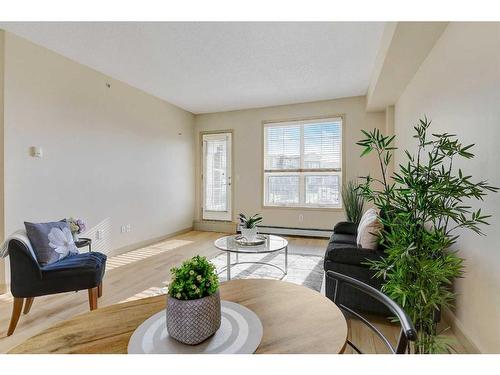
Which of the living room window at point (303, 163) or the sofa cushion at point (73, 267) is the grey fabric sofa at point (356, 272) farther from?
the living room window at point (303, 163)

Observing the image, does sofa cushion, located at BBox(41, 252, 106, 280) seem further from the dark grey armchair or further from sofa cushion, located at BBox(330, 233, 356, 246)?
sofa cushion, located at BBox(330, 233, 356, 246)

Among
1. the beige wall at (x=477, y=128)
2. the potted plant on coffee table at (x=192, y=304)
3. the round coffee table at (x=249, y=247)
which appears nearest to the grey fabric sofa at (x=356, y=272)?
the beige wall at (x=477, y=128)

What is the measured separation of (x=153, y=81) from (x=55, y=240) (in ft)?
8.89

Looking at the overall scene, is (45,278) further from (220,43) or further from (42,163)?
(220,43)

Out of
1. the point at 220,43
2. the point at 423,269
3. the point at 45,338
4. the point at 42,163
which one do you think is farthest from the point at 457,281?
the point at 42,163

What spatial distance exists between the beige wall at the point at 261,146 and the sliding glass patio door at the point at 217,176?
153mm

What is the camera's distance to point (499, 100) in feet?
4.74

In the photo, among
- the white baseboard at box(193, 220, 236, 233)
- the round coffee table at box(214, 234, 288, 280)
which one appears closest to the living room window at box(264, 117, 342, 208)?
the white baseboard at box(193, 220, 236, 233)

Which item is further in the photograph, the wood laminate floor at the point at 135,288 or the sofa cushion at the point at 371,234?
the sofa cushion at the point at 371,234

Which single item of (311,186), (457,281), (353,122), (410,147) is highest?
(353,122)

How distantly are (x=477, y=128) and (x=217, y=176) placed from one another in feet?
15.3

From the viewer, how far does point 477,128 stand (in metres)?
1.67

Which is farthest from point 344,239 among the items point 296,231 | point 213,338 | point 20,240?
point 20,240

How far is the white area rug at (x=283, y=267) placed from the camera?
9.75 feet
